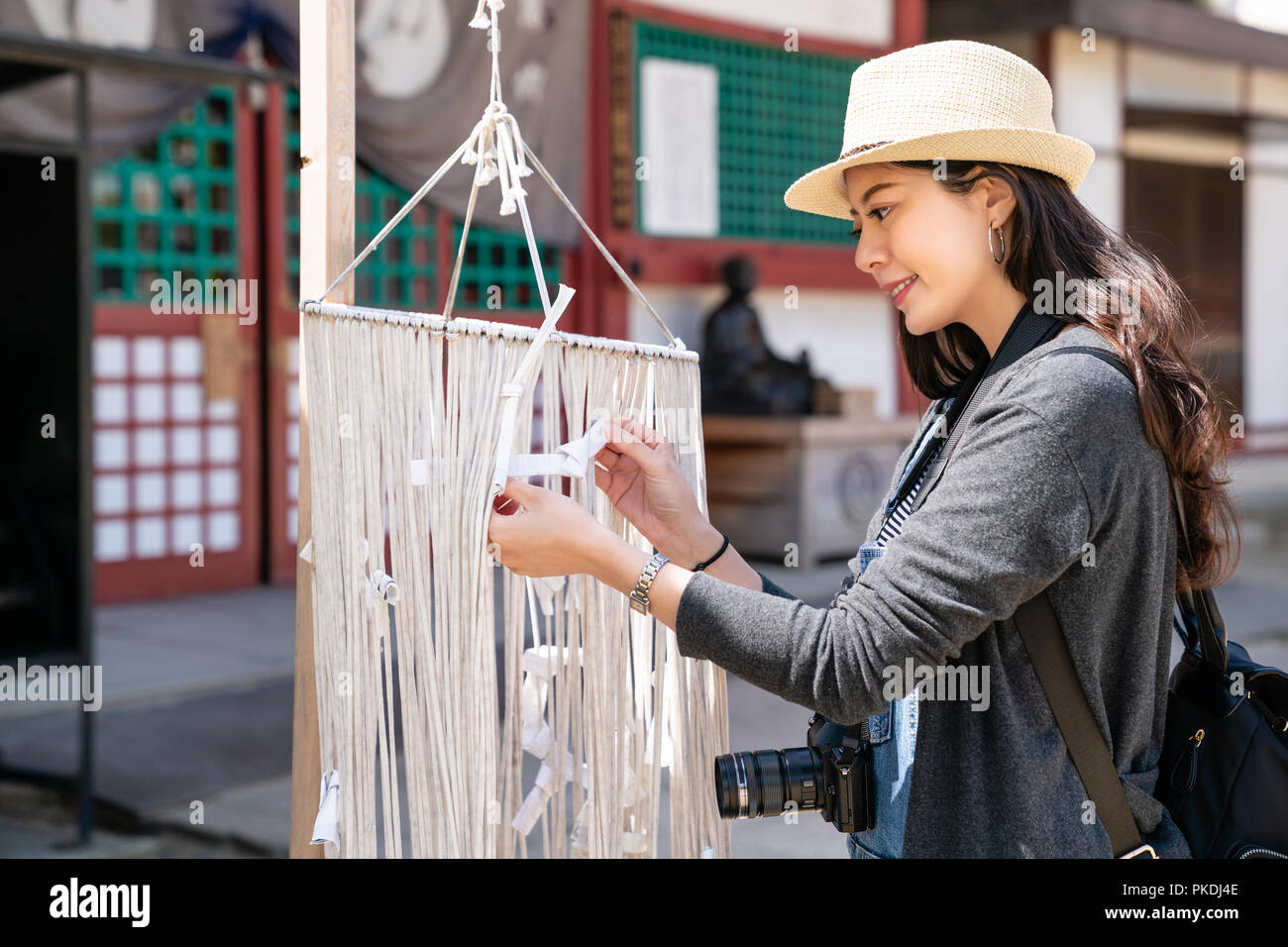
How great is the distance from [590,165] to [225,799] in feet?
14.9

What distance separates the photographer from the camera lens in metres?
1.47

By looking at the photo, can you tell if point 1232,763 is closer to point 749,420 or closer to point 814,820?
point 814,820

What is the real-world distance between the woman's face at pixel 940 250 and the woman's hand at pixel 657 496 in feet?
1.06

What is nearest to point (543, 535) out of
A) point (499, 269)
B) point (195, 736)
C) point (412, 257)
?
point (195, 736)

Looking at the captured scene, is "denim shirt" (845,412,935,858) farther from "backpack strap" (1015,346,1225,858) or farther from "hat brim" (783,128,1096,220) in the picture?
"hat brim" (783,128,1096,220)

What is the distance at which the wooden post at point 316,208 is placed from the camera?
5.19 ft

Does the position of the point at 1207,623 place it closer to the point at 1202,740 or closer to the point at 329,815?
the point at 1202,740

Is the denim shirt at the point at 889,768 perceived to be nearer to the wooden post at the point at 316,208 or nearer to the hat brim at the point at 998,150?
the hat brim at the point at 998,150

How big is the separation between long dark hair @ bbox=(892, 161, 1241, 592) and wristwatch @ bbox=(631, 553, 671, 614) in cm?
47

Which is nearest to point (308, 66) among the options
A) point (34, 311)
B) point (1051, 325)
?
point (1051, 325)

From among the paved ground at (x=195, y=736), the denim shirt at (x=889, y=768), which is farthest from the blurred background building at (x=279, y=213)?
the denim shirt at (x=889, y=768)

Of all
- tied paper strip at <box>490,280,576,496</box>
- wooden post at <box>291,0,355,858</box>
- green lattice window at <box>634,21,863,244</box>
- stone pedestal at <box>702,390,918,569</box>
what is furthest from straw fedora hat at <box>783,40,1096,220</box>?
green lattice window at <box>634,21,863,244</box>

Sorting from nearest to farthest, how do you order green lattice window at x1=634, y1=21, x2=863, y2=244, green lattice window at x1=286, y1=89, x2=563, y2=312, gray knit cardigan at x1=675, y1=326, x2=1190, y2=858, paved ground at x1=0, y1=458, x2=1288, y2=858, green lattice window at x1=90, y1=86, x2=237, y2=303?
gray knit cardigan at x1=675, y1=326, x2=1190, y2=858
paved ground at x1=0, y1=458, x2=1288, y2=858
green lattice window at x1=90, y1=86, x2=237, y2=303
green lattice window at x1=286, y1=89, x2=563, y2=312
green lattice window at x1=634, y1=21, x2=863, y2=244

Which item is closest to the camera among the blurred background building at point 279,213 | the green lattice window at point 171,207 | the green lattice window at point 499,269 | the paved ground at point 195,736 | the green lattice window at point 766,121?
the paved ground at point 195,736
